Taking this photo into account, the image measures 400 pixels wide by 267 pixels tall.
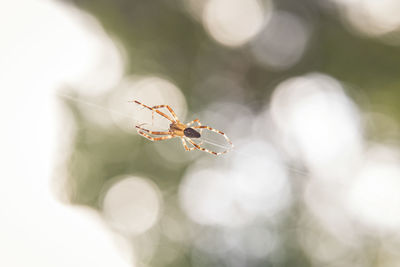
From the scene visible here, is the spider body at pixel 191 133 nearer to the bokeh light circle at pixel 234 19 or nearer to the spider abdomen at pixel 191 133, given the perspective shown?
the spider abdomen at pixel 191 133

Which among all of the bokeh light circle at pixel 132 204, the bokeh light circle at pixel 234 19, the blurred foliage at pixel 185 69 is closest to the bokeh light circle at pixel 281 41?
the blurred foliage at pixel 185 69

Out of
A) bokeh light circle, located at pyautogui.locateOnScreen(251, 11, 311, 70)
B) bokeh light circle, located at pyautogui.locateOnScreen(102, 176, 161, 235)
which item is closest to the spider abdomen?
bokeh light circle, located at pyautogui.locateOnScreen(251, 11, 311, 70)

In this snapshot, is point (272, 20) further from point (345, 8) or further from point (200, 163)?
point (200, 163)

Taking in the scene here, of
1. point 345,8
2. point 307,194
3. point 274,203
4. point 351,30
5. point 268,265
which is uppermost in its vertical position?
point 345,8

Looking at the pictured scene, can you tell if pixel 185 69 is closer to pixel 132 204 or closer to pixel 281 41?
pixel 281 41

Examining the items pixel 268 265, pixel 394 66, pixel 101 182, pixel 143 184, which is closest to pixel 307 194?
pixel 268 265
